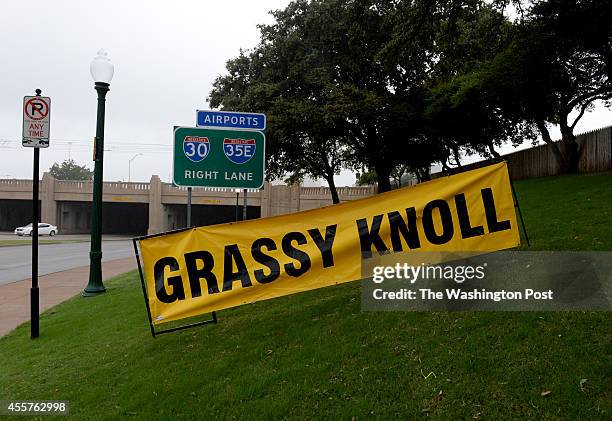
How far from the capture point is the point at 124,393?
4.44m

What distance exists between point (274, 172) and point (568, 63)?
58.9 feet

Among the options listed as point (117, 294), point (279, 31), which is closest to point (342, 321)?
point (117, 294)

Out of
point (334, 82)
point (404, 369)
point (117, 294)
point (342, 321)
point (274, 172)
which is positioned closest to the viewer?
point (404, 369)

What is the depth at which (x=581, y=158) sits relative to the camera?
68.2 ft

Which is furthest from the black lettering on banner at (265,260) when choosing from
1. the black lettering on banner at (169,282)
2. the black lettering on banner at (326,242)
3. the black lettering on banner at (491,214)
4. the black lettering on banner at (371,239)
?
the black lettering on banner at (491,214)

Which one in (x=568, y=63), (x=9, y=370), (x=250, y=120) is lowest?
(x=9, y=370)

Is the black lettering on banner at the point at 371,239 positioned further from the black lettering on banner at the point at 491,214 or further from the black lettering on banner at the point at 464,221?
the black lettering on banner at the point at 491,214

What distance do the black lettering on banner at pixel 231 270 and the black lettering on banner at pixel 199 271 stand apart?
0.47ft

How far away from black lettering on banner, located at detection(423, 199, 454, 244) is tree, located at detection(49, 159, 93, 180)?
121 meters

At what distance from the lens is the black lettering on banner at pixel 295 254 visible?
5695 millimetres

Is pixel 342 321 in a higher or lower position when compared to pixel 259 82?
lower

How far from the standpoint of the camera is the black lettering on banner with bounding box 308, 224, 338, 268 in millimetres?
5695

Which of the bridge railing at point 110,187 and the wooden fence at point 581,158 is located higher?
the bridge railing at point 110,187

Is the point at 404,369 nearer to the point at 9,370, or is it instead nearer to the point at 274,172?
the point at 9,370
